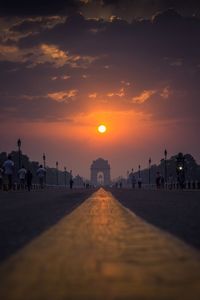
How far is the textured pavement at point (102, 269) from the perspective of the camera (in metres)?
4.32

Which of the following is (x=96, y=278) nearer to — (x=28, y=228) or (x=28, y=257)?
(x=28, y=257)

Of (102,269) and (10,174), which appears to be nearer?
(102,269)

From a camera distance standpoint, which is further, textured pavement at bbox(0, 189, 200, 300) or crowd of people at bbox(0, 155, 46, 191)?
crowd of people at bbox(0, 155, 46, 191)

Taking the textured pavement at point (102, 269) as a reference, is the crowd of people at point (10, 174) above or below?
above

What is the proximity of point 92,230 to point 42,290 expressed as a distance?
5.98m

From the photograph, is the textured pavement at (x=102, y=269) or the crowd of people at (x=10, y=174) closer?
the textured pavement at (x=102, y=269)

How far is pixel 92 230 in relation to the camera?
10.4 meters

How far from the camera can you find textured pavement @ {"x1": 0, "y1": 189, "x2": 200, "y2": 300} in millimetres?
4324

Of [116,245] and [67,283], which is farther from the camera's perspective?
[116,245]

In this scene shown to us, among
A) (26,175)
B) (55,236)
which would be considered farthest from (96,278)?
(26,175)

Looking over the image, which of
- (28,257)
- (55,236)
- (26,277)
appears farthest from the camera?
(55,236)

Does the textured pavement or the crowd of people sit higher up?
the crowd of people

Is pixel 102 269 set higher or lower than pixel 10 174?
lower

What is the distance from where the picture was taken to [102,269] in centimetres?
559
